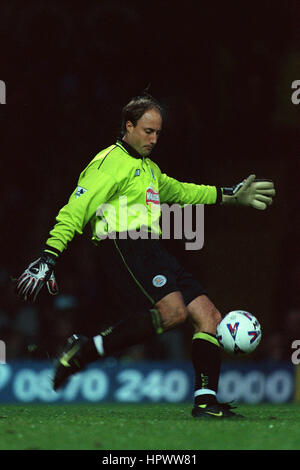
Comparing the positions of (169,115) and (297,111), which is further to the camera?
(297,111)

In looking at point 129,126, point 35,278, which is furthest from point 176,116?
point 35,278

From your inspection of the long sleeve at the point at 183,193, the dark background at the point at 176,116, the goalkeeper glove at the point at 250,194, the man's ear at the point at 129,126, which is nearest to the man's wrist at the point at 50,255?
the man's ear at the point at 129,126

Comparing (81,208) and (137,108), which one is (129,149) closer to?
(137,108)

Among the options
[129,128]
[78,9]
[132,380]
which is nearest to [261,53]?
[78,9]

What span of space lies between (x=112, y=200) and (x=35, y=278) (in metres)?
0.71

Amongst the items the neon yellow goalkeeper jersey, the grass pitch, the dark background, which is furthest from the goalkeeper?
the dark background

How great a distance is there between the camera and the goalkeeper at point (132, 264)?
21.6ft

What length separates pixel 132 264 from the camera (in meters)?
6.71

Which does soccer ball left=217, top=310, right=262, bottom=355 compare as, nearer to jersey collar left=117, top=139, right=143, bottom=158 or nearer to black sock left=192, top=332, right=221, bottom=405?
black sock left=192, top=332, right=221, bottom=405

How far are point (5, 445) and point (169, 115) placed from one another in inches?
383

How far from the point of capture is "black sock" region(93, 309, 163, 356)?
657 centimetres

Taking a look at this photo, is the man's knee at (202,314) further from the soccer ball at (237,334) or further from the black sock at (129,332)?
the black sock at (129,332)

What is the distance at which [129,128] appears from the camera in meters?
6.98
